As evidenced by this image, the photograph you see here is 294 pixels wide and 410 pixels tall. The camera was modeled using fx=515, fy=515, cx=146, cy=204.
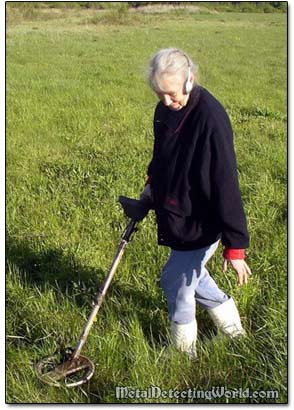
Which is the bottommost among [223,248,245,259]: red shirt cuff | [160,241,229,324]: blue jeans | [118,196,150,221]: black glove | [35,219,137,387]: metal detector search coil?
[35,219,137,387]: metal detector search coil

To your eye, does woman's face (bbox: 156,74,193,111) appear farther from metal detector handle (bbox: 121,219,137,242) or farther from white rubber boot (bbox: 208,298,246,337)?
white rubber boot (bbox: 208,298,246,337)

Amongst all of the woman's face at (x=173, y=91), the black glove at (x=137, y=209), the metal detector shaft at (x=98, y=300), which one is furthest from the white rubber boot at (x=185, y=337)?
the woman's face at (x=173, y=91)

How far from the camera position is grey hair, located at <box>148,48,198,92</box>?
6.82ft

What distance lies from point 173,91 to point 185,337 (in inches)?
45.8

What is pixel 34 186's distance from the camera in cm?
451

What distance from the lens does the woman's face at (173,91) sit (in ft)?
6.82

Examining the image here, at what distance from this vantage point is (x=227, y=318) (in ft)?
8.44

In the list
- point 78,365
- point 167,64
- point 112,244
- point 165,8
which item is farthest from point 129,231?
point 165,8

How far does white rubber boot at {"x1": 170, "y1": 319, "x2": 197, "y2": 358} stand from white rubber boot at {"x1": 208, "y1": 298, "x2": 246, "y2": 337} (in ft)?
0.48

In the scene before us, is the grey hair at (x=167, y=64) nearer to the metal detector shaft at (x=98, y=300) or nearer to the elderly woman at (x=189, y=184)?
the elderly woman at (x=189, y=184)

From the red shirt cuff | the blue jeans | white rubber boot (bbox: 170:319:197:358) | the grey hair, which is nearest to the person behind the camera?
the grey hair

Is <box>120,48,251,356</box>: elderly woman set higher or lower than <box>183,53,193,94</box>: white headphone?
lower

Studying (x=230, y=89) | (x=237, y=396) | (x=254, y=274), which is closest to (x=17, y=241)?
(x=254, y=274)

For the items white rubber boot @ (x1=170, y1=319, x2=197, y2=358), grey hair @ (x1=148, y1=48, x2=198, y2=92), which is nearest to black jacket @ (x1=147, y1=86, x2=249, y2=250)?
grey hair @ (x1=148, y1=48, x2=198, y2=92)
